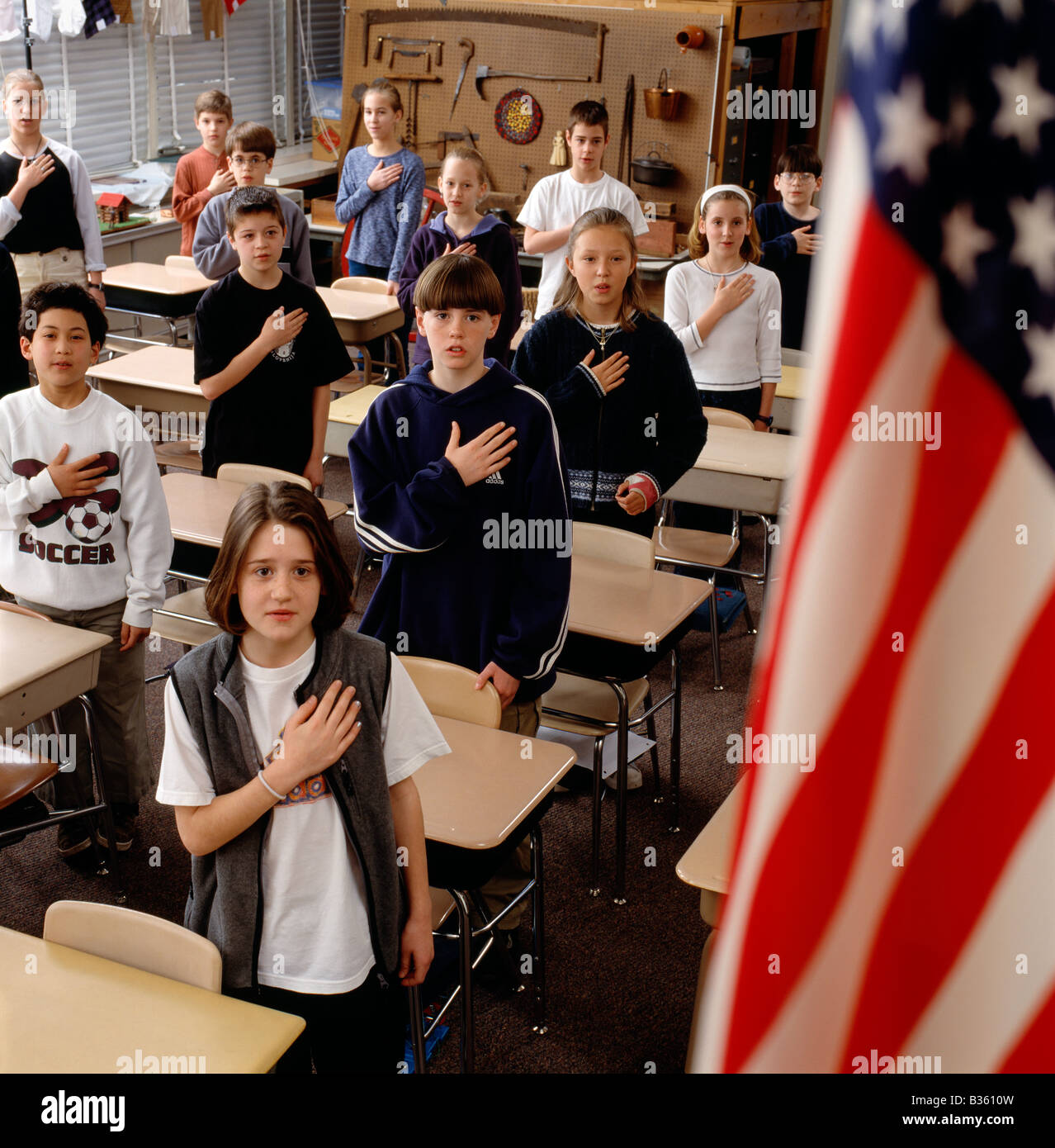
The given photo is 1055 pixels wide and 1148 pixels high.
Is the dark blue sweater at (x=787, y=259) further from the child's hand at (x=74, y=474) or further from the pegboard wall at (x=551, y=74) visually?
the child's hand at (x=74, y=474)

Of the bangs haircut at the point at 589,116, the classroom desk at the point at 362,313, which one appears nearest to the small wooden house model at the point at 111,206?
the classroom desk at the point at 362,313

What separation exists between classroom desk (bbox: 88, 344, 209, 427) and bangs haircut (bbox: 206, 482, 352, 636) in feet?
10.1

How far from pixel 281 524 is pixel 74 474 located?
1260 millimetres

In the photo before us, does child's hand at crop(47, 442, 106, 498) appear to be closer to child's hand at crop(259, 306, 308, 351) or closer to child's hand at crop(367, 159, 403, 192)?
child's hand at crop(259, 306, 308, 351)

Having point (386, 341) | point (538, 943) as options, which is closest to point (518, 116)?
point (386, 341)

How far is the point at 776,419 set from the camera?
204 inches

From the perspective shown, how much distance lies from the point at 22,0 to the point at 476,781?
6.01m

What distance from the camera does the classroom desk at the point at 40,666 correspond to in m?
2.75

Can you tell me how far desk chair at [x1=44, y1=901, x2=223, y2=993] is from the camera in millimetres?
1876
